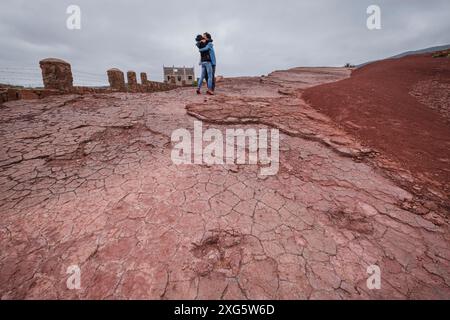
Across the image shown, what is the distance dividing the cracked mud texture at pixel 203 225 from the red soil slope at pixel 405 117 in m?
0.46

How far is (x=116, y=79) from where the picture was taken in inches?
261

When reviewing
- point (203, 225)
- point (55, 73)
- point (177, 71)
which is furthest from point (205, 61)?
point (177, 71)

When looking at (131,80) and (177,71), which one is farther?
(177,71)

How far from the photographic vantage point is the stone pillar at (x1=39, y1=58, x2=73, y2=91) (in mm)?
4660

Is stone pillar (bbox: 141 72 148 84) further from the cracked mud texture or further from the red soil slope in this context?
the red soil slope

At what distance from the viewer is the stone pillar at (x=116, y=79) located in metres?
6.54

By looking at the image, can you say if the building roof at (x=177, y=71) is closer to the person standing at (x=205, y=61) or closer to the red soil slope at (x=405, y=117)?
the person standing at (x=205, y=61)

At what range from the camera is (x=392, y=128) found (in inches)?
122

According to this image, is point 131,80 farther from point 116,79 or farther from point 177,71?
point 177,71

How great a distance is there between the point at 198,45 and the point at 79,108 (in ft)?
11.2

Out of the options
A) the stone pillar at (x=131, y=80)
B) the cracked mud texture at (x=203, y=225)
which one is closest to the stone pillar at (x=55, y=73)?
the cracked mud texture at (x=203, y=225)

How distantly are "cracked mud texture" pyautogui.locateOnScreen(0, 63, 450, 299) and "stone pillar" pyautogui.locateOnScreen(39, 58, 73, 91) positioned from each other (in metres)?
2.93

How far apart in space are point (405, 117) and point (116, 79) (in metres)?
8.44
